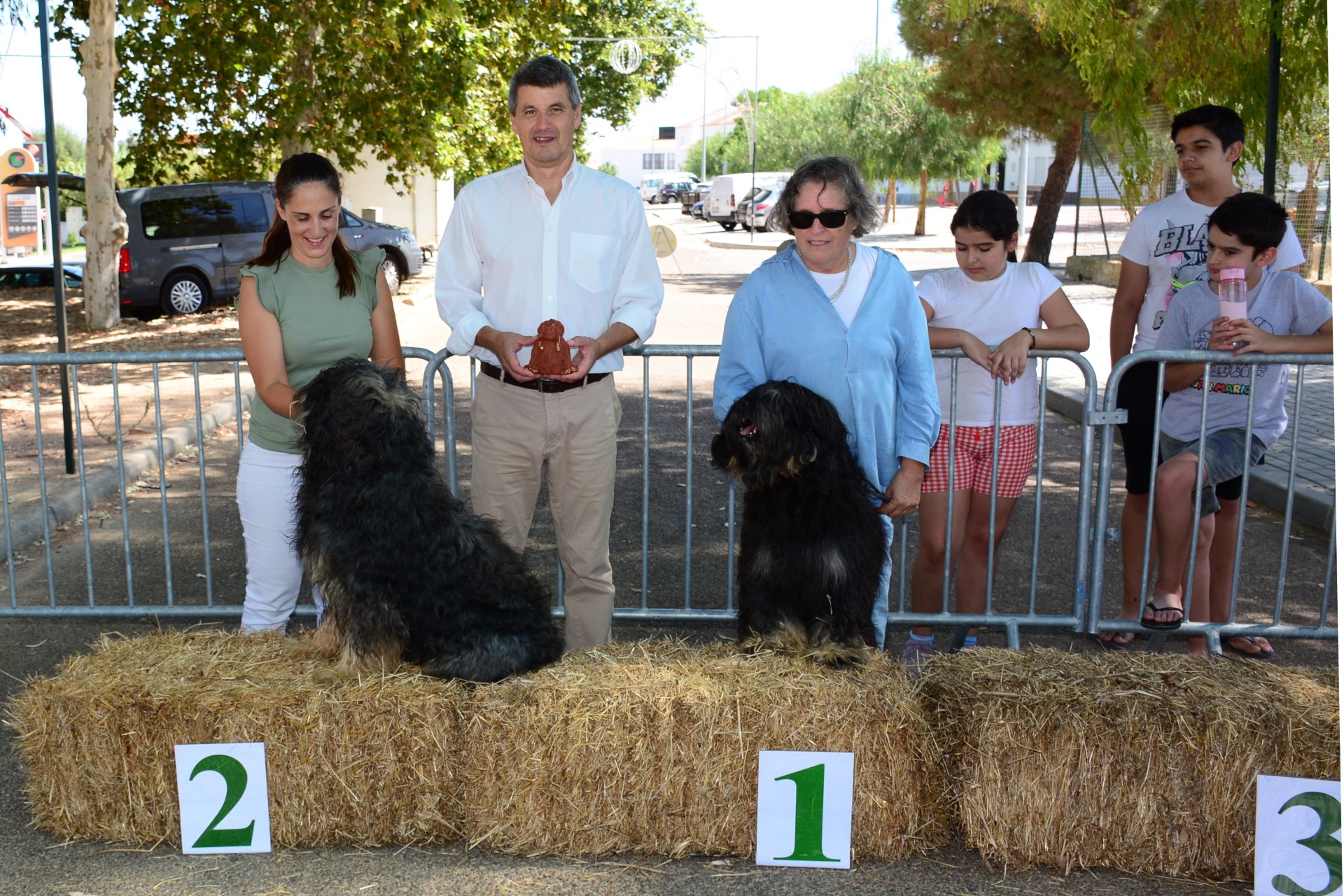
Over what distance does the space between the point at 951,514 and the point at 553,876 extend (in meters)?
2.33

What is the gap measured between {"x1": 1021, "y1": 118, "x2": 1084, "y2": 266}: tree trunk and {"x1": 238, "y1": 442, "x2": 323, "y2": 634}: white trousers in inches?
809

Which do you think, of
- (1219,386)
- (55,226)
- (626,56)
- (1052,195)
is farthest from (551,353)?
(626,56)

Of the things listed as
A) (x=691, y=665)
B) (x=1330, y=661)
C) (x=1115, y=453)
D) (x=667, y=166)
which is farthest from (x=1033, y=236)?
(x=667, y=166)

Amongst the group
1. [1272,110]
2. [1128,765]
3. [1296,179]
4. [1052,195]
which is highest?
[1052,195]

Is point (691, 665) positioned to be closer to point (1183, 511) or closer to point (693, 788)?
point (693, 788)

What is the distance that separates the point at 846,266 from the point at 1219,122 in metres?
2.27

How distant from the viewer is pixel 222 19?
17.0 m

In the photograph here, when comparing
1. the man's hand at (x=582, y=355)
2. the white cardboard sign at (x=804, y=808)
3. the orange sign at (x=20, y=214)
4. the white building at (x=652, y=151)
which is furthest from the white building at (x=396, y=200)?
the white building at (x=652, y=151)

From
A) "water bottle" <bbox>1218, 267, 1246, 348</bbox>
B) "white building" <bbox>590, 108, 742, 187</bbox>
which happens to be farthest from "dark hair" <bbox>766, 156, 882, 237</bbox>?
"white building" <bbox>590, 108, 742, 187</bbox>

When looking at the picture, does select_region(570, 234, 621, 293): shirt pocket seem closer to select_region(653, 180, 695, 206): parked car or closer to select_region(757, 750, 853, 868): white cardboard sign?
select_region(757, 750, 853, 868): white cardboard sign

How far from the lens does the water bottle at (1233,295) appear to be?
439 centimetres

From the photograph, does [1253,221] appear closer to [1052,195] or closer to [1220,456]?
[1220,456]

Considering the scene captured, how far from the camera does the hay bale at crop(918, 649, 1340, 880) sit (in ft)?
10.6

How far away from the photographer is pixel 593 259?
404 cm
